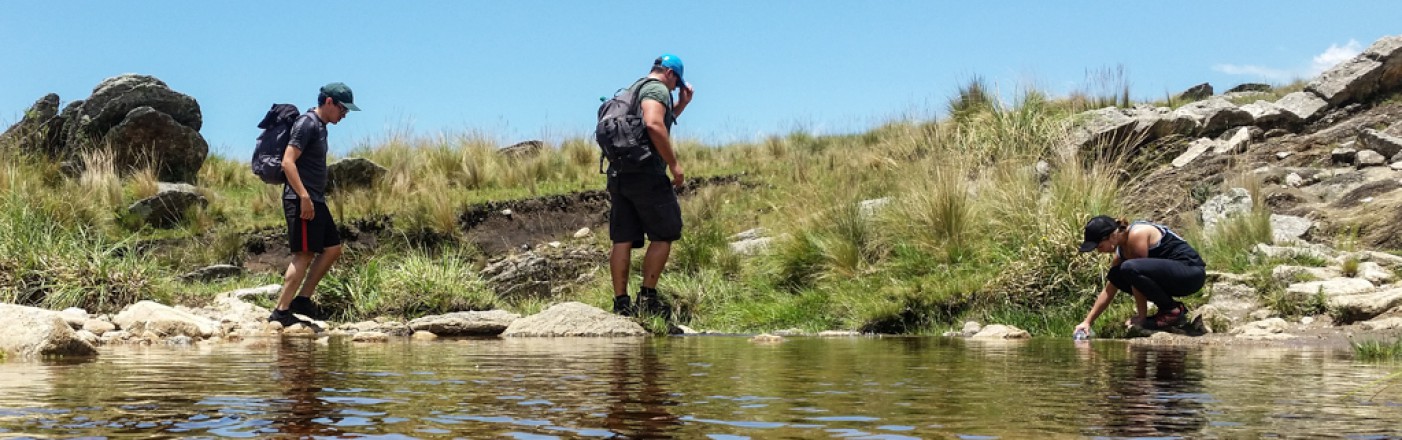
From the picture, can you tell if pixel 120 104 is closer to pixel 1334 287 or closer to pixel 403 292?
pixel 403 292

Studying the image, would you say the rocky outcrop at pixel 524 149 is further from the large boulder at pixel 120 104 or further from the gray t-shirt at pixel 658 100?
the gray t-shirt at pixel 658 100

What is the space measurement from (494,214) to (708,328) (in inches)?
242

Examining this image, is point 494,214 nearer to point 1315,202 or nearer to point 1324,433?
point 1315,202

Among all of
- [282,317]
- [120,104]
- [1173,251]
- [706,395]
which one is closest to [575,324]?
[282,317]

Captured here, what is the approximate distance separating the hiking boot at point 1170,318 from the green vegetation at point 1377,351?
7.48 ft

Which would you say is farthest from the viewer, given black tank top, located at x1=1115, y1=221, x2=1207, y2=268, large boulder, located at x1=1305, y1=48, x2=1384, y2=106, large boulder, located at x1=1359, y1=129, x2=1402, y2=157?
large boulder, located at x1=1305, y1=48, x2=1384, y2=106

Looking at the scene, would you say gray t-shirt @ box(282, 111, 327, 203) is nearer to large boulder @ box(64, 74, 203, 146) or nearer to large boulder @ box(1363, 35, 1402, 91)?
large boulder @ box(64, 74, 203, 146)

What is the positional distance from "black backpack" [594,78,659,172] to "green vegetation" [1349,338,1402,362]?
4822 millimetres

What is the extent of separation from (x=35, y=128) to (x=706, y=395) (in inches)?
702

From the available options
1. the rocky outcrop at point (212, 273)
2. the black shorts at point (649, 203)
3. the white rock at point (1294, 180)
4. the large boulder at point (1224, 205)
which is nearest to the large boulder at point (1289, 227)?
the large boulder at point (1224, 205)

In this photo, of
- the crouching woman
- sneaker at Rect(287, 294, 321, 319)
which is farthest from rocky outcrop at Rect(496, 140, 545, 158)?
the crouching woman

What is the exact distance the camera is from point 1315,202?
13406 millimetres

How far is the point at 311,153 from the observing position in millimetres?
9945

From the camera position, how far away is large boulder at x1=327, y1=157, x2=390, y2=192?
18.2 meters
